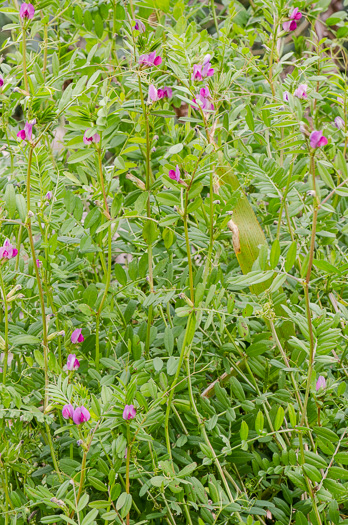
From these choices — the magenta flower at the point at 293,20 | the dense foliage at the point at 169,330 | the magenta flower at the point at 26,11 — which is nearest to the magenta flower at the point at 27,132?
the dense foliage at the point at 169,330

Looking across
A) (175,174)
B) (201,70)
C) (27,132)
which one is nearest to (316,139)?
(175,174)

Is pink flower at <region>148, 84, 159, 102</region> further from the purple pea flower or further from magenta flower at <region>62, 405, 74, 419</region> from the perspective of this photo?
magenta flower at <region>62, 405, 74, 419</region>

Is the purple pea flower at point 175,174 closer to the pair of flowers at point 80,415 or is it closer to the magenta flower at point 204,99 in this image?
the magenta flower at point 204,99

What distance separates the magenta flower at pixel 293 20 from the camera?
839 mm

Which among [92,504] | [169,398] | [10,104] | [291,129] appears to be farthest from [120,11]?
[92,504]

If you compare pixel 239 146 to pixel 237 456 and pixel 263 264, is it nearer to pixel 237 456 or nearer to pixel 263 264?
pixel 263 264

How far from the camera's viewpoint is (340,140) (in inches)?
40.7

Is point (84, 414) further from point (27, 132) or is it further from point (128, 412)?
point (27, 132)

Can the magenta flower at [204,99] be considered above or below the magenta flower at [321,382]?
above

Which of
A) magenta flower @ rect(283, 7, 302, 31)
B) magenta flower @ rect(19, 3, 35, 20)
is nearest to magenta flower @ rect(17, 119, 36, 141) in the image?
magenta flower @ rect(19, 3, 35, 20)

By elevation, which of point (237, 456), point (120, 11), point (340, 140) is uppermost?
point (120, 11)

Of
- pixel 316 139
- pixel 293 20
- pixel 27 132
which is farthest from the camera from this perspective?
pixel 293 20

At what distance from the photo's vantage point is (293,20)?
88 centimetres

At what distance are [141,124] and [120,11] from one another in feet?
1.14
